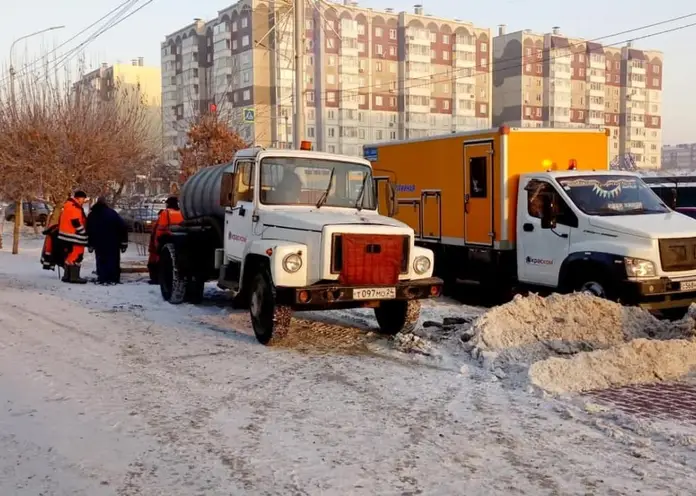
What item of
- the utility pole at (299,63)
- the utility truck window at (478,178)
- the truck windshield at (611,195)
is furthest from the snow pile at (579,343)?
the utility pole at (299,63)

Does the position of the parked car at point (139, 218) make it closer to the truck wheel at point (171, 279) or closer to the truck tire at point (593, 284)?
the truck wheel at point (171, 279)

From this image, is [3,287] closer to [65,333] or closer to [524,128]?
[65,333]

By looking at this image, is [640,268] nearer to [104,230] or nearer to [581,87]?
[104,230]

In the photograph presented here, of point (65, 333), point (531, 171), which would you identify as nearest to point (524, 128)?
point (531, 171)

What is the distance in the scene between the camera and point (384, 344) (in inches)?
339

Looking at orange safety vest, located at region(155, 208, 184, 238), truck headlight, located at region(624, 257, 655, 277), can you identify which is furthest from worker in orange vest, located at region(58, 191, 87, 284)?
truck headlight, located at region(624, 257, 655, 277)

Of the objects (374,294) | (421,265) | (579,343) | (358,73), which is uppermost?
(358,73)

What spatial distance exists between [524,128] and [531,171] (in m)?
0.82

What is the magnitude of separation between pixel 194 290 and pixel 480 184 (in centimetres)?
495

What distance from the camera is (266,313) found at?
840cm

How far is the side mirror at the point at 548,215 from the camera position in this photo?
34.8ft

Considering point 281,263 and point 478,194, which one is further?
point 478,194

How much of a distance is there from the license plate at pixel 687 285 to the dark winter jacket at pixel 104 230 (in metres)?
10.1

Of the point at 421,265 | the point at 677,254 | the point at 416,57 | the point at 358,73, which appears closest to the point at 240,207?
the point at 421,265
